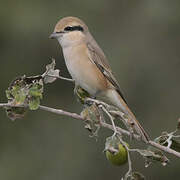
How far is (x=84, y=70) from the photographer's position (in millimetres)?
4750

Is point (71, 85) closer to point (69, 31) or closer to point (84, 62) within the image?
point (84, 62)

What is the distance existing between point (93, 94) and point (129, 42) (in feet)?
12.2

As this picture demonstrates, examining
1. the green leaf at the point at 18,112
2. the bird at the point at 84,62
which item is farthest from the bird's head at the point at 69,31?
the green leaf at the point at 18,112

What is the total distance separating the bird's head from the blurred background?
2617 mm

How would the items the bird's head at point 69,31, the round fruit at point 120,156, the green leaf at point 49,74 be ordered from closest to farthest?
the round fruit at point 120,156
the green leaf at point 49,74
the bird's head at point 69,31

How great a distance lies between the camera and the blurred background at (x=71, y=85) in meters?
7.23

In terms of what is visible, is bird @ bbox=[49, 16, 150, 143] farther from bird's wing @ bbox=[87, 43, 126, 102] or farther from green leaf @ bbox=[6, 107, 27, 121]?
green leaf @ bbox=[6, 107, 27, 121]

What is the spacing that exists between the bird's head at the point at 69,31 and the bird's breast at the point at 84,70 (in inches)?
2.8

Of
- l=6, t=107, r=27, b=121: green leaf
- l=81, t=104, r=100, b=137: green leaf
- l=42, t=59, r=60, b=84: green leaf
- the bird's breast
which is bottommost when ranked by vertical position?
the bird's breast

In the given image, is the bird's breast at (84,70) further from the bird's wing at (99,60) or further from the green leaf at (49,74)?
the green leaf at (49,74)

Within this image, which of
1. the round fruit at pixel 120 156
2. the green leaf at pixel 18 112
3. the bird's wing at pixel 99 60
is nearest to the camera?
the round fruit at pixel 120 156

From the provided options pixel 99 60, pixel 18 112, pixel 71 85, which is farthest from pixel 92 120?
pixel 71 85

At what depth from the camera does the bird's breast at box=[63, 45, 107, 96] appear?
15.3ft

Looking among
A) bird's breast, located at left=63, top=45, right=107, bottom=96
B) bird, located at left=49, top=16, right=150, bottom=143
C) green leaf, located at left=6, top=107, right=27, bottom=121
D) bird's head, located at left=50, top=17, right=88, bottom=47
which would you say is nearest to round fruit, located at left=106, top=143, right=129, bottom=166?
green leaf, located at left=6, top=107, right=27, bottom=121
